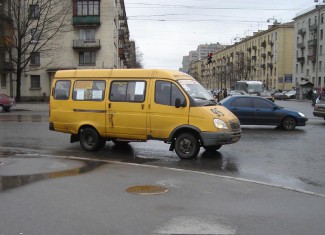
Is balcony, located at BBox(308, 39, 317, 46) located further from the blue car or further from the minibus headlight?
the minibus headlight

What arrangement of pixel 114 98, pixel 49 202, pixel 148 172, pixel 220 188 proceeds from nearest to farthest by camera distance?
1. pixel 49 202
2. pixel 220 188
3. pixel 148 172
4. pixel 114 98

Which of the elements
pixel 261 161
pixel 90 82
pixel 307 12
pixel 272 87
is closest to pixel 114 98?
pixel 90 82

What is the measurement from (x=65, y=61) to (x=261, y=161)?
47.7 m

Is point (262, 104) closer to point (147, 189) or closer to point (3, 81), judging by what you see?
point (147, 189)

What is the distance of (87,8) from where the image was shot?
55.3 m

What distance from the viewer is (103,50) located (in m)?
55.5

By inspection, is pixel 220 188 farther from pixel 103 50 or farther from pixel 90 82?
pixel 103 50

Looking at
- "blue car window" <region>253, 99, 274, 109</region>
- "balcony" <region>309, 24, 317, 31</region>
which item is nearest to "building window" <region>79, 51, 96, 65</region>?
"blue car window" <region>253, 99, 274, 109</region>

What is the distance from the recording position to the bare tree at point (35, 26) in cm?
4522

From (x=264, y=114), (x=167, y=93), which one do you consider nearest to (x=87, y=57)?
(x=264, y=114)

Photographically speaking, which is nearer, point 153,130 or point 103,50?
point 153,130

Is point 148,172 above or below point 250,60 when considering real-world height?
below

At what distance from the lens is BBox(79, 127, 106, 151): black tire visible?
12.3 metres

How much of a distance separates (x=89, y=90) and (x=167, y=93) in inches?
94.5
